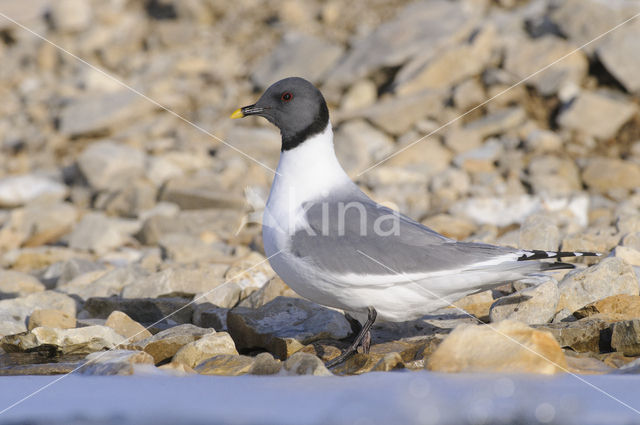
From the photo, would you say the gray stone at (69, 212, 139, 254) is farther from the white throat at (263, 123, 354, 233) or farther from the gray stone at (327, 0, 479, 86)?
the gray stone at (327, 0, 479, 86)

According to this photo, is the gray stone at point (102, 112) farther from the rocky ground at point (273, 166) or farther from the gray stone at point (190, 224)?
the gray stone at point (190, 224)

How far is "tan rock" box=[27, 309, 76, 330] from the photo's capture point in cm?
508

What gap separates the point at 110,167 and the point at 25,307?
515 centimetres

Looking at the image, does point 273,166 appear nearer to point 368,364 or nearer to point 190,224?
point 190,224

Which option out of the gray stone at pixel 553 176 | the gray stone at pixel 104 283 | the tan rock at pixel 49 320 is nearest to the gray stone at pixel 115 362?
the tan rock at pixel 49 320

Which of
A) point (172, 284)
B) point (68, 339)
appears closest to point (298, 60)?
point (172, 284)

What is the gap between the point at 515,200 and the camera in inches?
339

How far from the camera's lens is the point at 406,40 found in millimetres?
11844

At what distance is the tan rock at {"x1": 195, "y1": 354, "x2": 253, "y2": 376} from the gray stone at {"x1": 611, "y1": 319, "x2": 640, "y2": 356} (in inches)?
75.2

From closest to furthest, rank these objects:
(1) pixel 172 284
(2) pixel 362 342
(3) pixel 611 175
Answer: (2) pixel 362 342, (1) pixel 172 284, (3) pixel 611 175

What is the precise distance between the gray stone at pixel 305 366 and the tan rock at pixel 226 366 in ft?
0.81

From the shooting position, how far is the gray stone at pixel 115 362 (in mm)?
3865

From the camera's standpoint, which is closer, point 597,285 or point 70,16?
point 597,285

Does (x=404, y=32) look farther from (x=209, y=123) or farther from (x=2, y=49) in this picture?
(x=2, y=49)
